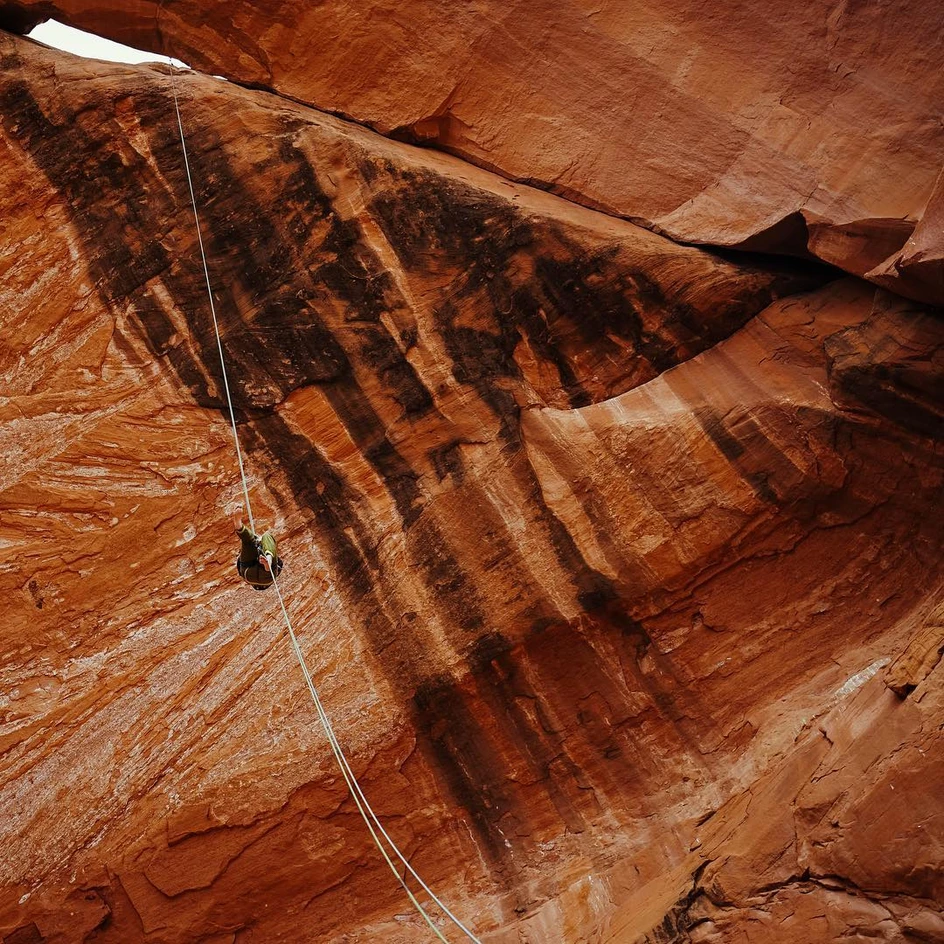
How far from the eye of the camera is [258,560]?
833cm

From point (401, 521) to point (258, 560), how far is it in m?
1.78

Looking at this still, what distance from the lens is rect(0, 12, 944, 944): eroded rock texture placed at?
30.1 ft

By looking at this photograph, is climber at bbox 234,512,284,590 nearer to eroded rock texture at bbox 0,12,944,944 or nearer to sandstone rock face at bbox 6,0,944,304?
eroded rock texture at bbox 0,12,944,944

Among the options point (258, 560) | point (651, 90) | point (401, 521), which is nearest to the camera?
point (258, 560)

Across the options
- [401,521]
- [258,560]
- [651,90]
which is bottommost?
[401,521]

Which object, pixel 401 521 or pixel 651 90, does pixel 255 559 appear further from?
pixel 651 90

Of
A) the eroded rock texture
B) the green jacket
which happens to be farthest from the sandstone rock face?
the green jacket

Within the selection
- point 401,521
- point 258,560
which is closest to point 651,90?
point 401,521

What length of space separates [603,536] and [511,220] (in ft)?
10.8

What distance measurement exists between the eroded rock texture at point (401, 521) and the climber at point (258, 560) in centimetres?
125

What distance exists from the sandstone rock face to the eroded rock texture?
457 millimetres

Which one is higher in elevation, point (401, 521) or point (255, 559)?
point (255, 559)

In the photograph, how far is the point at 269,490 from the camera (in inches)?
390

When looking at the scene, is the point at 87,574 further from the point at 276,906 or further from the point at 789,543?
the point at 789,543
